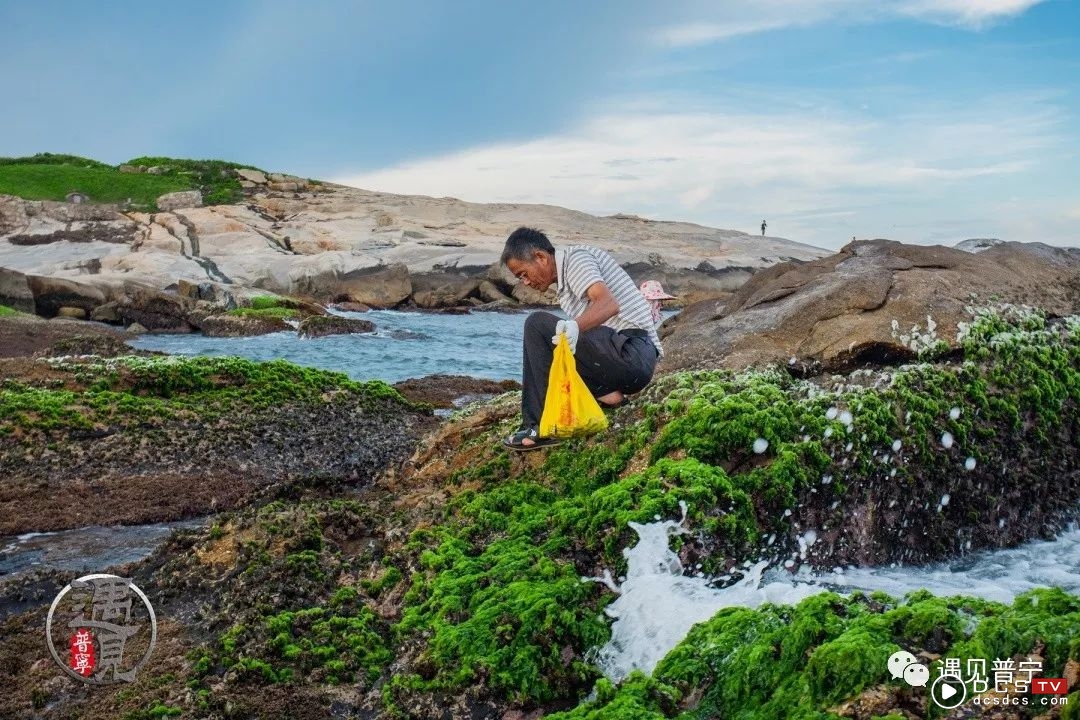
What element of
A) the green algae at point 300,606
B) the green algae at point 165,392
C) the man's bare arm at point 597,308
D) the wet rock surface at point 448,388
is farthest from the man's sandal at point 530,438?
the wet rock surface at point 448,388

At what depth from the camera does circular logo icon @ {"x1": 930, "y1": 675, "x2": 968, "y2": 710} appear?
3.29 metres

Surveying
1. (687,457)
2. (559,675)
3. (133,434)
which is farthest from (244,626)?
(133,434)

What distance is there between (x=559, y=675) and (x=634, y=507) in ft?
3.77

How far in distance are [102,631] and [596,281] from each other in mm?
3747

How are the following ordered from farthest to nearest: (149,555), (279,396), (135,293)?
(135,293) → (279,396) → (149,555)

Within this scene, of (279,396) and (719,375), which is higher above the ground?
(719,375)

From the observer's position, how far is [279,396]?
11828 millimetres

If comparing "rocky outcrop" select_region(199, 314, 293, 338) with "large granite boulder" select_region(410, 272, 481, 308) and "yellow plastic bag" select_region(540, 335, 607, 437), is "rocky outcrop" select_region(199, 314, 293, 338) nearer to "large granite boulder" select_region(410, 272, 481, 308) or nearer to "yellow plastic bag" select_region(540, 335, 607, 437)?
"large granite boulder" select_region(410, 272, 481, 308)

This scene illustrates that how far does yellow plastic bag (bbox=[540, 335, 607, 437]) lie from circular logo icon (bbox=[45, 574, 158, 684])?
9.13ft

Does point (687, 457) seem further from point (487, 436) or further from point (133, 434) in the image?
point (133, 434)

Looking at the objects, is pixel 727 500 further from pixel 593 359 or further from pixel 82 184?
pixel 82 184

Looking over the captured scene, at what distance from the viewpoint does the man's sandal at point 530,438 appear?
677 cm

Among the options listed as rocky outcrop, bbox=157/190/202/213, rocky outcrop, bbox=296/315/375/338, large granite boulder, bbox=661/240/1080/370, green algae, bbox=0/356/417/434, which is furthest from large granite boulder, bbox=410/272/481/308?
large granite boulder, bbox=661/240/1080/370

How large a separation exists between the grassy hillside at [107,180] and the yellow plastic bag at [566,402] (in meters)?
51.5
